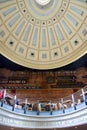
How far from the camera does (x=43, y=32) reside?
17.0 meters

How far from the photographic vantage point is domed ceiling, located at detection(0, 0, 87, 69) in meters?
15.9

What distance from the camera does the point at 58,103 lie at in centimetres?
1167

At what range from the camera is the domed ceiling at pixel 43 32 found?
624 inches

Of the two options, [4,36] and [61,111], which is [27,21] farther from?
[61,111]

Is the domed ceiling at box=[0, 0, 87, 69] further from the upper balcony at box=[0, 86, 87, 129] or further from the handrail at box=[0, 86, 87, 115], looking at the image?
the upper balcony at box=[0, 86, 87, 129]

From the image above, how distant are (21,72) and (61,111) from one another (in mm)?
6216

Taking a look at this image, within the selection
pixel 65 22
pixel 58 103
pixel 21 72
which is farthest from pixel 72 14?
pixel 58 103

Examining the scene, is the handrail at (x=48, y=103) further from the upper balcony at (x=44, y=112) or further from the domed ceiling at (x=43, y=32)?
the domed ceiling at (x=43, y=32)

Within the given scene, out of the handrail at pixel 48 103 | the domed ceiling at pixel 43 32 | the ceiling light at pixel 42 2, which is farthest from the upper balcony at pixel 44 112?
the ceiling light at pixel 42 2

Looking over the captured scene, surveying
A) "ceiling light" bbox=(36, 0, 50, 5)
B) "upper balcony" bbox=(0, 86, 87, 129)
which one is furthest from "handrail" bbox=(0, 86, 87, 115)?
"ceiling light" bbox=(36, 0, 50, 5)

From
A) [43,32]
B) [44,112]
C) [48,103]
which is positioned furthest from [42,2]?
[44,112]

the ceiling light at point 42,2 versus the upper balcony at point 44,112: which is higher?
the ceiling light at point 42,2

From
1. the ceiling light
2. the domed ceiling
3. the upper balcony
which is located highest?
the ceiling light

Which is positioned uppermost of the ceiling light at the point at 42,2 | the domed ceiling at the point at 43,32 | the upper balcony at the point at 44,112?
the ceiling light at the point at 42,2
